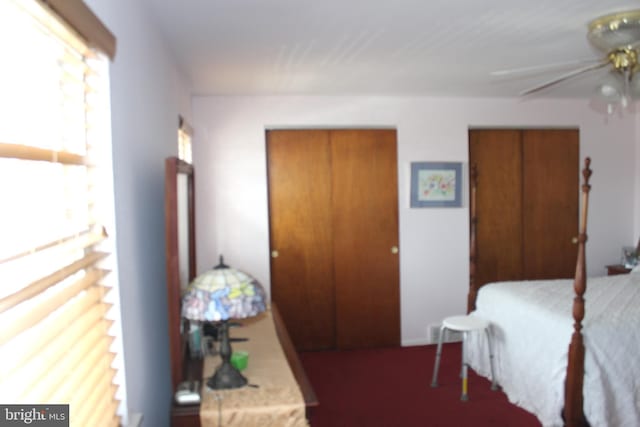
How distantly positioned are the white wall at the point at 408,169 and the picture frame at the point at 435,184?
0.20 ft

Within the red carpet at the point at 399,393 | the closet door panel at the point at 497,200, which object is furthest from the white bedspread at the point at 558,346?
the closet door panel at the point at 497,200

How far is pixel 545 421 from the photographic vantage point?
270 cm

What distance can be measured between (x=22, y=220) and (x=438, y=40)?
2.21 m

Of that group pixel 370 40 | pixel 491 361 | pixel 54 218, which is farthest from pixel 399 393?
pixel 54 218

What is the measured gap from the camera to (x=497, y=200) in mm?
4406

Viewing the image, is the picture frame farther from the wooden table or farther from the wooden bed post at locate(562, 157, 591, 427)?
the wooden table

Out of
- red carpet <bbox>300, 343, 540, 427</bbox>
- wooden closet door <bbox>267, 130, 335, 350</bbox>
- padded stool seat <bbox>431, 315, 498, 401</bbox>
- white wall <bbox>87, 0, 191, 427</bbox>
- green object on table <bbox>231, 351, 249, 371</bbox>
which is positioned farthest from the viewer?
wooden closet door <bbox>267, 130, 335, 350</bbox>

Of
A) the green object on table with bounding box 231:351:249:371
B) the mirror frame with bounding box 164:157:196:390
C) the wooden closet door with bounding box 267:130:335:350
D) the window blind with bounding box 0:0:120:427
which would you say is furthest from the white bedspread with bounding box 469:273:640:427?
the window blind with bounding box 0:0:120:427

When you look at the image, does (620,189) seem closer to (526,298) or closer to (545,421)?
(526,298)

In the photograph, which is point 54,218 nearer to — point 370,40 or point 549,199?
point 370,40

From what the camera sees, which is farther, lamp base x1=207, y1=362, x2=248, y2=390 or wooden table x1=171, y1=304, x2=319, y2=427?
lamp base x1=207, y1=362, x2=248, y2=390

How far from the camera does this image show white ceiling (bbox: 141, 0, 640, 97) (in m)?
2.04

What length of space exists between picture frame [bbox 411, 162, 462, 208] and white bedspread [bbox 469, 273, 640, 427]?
0.99 m

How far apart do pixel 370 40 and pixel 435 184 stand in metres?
1.99
